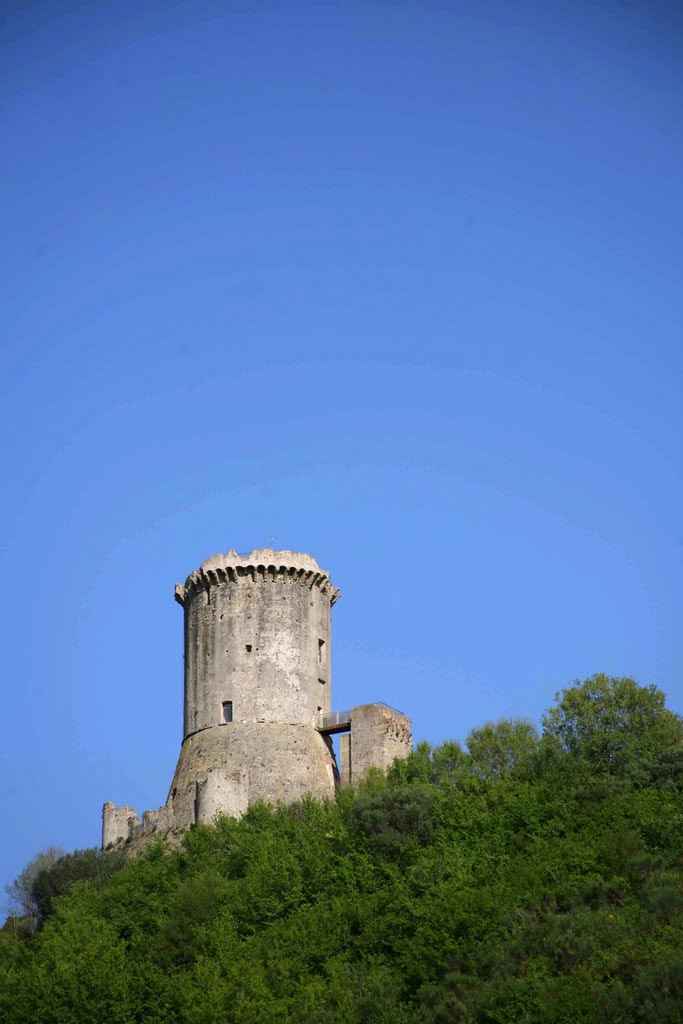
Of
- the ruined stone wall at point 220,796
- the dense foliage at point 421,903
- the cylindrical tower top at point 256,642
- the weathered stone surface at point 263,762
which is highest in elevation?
the cylindrical tower top at point 256,642

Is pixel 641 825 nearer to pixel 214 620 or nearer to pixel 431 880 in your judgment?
pixel 431 880

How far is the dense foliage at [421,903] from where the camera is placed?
172 feet

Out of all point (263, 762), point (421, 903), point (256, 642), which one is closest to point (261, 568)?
point (256, 642)

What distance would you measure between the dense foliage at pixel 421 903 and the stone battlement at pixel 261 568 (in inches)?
356

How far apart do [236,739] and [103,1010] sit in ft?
48.5

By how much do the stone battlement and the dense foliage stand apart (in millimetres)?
9038

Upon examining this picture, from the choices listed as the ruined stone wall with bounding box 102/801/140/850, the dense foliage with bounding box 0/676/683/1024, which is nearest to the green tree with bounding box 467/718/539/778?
the dense foliage with bounding box 0/676/683/1024

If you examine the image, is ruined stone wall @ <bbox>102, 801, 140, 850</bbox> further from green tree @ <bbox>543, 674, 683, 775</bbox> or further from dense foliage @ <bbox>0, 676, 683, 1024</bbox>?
green tree @ <bbox>543, 674, 683, 775</bbox>

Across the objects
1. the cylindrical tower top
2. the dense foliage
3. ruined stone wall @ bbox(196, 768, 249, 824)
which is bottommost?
the dense foliage

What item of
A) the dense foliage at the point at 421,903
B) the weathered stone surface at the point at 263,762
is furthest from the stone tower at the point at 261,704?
the dense foliage at the point at 421,903

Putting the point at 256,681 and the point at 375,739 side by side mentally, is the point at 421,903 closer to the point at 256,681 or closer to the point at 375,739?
the point at 375,739

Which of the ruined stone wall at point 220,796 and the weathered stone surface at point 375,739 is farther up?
the weathered stone surface at point 375,739

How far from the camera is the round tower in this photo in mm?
70562

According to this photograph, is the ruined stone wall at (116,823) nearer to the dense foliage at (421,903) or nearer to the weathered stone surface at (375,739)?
the dense foliage at (421,903)
